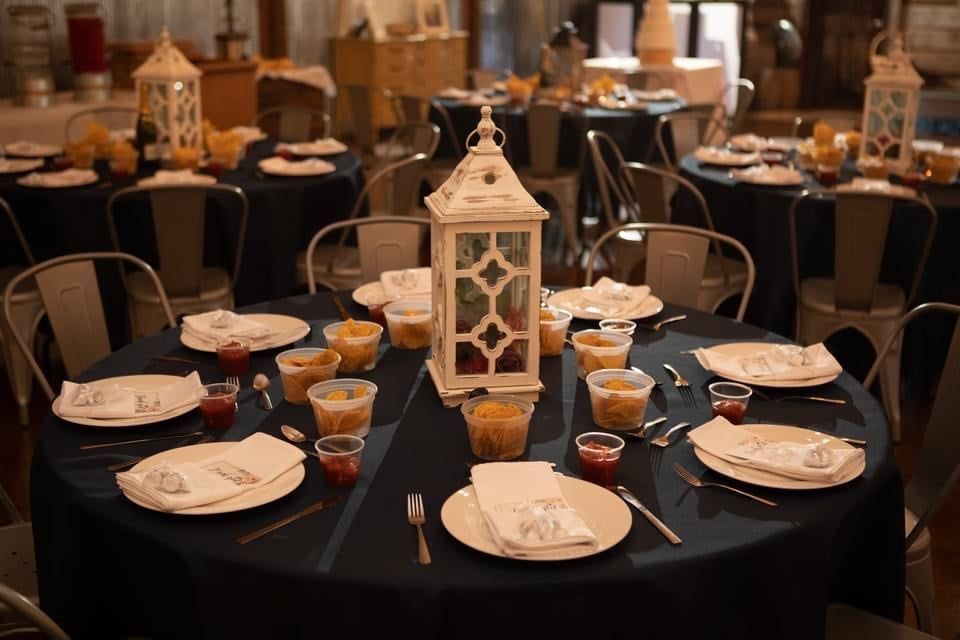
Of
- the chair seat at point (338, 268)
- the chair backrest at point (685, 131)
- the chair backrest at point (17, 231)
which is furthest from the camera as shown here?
the chair backrest at point (685, 131)

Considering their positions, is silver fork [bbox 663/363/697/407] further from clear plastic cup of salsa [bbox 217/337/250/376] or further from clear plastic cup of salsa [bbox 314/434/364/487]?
clear plastic cup of salsa [bbox 217/337/250/376]

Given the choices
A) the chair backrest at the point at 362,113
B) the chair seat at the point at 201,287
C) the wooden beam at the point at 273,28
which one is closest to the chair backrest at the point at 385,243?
the chair seat at the point at 201,287

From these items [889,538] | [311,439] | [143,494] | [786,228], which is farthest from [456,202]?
[786,228]

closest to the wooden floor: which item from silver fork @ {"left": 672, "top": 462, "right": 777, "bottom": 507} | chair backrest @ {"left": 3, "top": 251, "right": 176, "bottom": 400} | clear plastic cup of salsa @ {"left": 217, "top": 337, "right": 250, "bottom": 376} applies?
chair backrest @ {"left": 3, "top": 251, "right": 176, "bottom": 400}

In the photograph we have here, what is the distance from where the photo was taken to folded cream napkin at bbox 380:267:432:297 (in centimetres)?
282

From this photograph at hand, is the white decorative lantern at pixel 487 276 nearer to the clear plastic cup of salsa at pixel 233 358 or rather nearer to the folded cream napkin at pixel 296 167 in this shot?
the clear plastic cup of salsa at pixel 233 358

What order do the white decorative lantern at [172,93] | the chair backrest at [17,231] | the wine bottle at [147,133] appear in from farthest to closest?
1. the wine bottle at [147,133]
2. the white decorative lantern at [172,93]
3. the chair backrest at [17,231]

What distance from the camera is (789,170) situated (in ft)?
14.7

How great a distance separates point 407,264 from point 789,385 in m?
1.55

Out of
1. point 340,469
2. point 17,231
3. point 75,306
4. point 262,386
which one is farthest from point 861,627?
point 17,231

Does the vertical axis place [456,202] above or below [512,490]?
above

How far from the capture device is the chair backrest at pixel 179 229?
382 cm

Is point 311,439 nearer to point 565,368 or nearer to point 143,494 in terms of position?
point 143,494

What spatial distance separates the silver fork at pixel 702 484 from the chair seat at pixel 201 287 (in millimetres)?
2507
